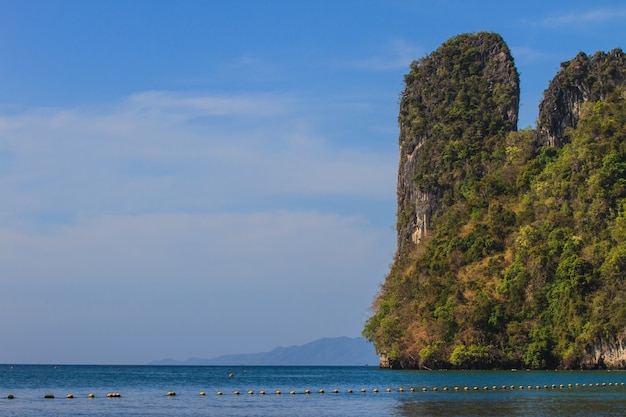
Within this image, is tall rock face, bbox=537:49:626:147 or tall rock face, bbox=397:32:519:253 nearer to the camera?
tall rock face, bbox=537:49:626:147

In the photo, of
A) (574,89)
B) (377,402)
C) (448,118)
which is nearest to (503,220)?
(574,89)

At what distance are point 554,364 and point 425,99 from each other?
59.9m

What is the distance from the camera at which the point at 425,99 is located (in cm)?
14100

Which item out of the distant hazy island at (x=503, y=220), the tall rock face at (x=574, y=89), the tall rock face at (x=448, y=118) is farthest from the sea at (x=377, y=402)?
the tall rock face at (x=448, y=118)

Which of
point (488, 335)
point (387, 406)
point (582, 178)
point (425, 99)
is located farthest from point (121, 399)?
point (425, 99)

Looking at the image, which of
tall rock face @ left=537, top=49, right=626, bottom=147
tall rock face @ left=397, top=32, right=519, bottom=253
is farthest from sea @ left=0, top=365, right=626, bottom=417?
tall rock face @ left=397, top=32, right=519, bottom=253

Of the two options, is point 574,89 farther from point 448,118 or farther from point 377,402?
point 377,402

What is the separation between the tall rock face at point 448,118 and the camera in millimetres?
130250

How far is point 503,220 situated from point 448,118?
3304cm

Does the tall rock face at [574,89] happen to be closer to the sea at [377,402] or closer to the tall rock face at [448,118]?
the tall rock face at [448,118]

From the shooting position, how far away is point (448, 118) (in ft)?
445

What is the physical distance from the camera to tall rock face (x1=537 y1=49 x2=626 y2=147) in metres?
121

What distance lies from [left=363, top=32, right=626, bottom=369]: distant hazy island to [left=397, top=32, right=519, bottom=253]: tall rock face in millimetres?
200

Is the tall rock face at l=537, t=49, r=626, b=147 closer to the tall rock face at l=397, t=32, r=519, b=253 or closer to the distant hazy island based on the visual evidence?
the distant hazy island
